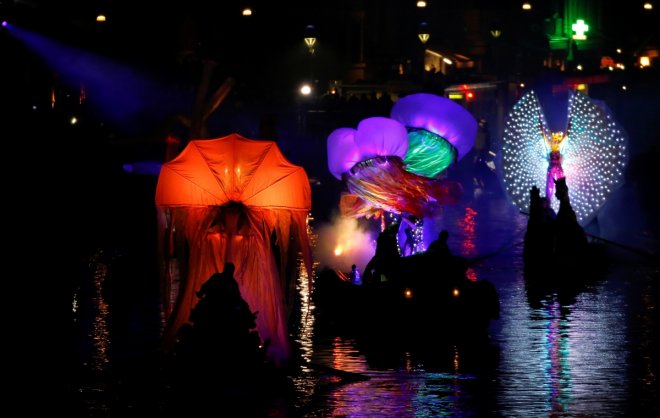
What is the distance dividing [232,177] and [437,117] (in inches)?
299

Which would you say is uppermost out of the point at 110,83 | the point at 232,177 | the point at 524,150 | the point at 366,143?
the point at 110,83

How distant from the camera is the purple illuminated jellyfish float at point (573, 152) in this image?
2777cm

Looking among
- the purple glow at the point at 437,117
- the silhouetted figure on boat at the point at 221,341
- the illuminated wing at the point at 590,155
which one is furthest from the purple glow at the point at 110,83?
the silhouetted figure on boat at the point at 221,341

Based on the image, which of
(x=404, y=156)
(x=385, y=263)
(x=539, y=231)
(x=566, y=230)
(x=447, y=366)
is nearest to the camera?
(x=447, y=366)

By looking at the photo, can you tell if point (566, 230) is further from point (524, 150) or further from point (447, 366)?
point (447, 366)

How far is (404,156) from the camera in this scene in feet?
74.5

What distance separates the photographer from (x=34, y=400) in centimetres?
1397

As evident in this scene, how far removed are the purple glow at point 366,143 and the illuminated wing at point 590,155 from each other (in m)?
6.81

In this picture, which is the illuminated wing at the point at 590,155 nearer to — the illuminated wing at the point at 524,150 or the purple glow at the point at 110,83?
the illuminated wing at the point at 524,150

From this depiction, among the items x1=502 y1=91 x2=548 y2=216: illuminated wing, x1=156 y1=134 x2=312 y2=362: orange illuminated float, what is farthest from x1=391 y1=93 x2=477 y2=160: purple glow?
x1=156 y1=134 x2=312 y2=362: orange illuminated float

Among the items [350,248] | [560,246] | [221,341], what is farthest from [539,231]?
[221,341]

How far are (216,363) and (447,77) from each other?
150 ft

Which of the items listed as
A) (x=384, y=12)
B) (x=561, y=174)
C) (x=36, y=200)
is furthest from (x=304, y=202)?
(x=384, y=12)

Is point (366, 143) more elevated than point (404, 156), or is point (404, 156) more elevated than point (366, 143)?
point (366, 143)
